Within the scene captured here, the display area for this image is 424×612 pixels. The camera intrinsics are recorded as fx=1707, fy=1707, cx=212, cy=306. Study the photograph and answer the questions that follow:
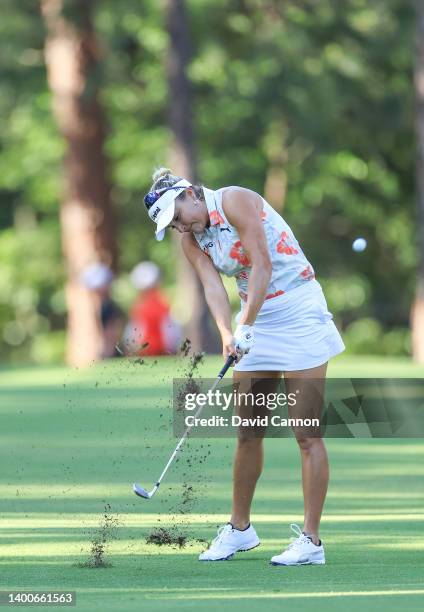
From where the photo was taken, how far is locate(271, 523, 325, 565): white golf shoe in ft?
Answer: 26.1

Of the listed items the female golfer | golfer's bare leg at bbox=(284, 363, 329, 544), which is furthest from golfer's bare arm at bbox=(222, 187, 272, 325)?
golfer's bare leg at bbox=(284, 363, 329, 544)

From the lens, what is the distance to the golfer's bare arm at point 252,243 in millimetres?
7961

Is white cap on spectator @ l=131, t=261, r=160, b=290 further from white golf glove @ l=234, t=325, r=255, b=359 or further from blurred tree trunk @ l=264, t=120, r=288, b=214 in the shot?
blurred tree trunk @ l=264, t=120, r=288, b=214

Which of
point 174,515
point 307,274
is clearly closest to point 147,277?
point 174,515

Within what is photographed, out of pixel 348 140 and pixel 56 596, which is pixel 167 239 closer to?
pixel 348 140

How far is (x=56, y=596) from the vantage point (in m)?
6.90

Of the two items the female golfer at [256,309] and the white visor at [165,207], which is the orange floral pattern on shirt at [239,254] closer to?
the female golfer at [256,309]

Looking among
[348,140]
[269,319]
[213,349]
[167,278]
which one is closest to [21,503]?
[269,319]

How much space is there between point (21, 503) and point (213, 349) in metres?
19.3

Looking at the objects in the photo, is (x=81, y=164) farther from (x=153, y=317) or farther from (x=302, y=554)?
(x=302, y=554)

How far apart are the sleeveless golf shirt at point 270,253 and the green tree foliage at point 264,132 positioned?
2447 cm

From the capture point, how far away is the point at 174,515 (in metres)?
9.69

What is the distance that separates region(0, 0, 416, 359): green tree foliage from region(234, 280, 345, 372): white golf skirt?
24531mm

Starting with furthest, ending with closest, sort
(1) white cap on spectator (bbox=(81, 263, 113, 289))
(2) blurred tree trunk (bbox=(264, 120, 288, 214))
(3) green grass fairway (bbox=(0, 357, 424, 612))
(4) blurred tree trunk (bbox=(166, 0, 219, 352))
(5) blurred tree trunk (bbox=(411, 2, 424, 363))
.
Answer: (2) blurred tree trunk (bbox=(264, 120, 288, 214)) < (4) blurred tree trunk (bbox=(166, 0, 219, 352)) < (5) blurred tree trunk (bbox=(411, 2, 424, 363)) < (1) white cap on spectator (bbox=(81, 263, 113, 289)) < (3) green grass fairway (bbox=(0, 357, 424, 612))
